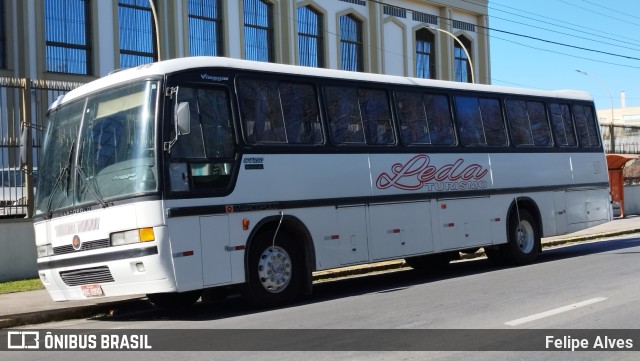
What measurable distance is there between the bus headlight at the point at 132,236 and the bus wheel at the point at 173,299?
1993 millimetres

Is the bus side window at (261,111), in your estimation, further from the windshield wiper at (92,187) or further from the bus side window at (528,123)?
the bus side window at (528,123)

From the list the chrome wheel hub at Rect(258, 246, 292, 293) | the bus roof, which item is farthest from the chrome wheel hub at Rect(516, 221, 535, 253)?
Answer: the chrome wheel hub at Rect(258, 246, 292, 293)

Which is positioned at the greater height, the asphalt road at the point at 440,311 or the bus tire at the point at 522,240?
the bus tire at the point at 522,240

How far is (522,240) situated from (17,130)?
10.6m

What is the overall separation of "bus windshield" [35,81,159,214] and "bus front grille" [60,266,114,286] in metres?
0.88

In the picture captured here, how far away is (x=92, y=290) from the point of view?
35.7ft

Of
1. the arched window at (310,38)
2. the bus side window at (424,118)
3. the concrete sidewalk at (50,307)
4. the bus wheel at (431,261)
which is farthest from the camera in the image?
the arched window at (310,38)

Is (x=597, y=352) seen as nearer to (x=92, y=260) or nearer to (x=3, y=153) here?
(x=92, y=260)

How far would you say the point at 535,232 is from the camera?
55.7 feet

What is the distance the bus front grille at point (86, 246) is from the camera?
10.6m

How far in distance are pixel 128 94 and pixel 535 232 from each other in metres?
9.44

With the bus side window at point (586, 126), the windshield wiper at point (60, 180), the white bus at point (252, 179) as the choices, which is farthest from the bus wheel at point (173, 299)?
the bus side window at point (586, 126)

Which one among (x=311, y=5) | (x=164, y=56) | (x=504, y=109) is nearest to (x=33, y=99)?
(x=504, y=109)

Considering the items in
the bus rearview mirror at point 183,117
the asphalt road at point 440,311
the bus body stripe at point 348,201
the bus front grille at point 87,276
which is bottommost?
the asphalt road at point 440,311
